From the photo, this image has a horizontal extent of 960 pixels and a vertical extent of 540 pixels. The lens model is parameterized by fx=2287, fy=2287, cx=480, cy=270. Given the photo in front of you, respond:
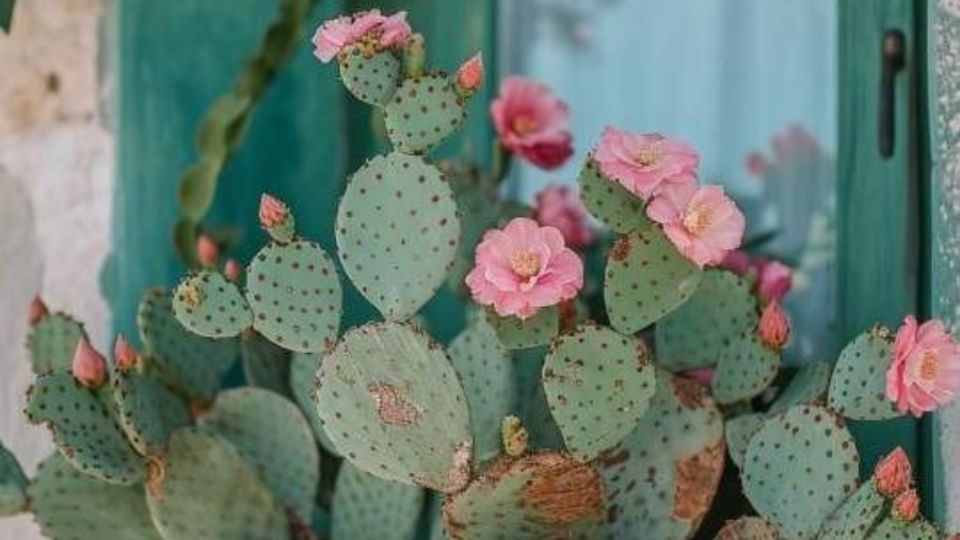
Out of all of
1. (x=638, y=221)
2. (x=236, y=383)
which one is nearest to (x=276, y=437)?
(x=236, y=383)

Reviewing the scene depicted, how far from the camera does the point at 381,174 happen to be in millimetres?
2289

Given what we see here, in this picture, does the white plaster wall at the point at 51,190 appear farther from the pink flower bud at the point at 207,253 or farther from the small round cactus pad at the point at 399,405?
the small round cactus pad at the point at 399,405

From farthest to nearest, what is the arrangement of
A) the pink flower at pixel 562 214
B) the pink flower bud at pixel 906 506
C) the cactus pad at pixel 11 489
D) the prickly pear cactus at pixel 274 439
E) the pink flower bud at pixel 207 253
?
the pink flower at pixel 562 214 → the pink flower bud at pixel 207 253 → the prickly pear cactus at pixel 274 439 → the cactus pad at pixel 11 489 → the pink flower bud at pixel 906 506

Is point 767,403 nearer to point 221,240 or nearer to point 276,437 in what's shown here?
point 276,437

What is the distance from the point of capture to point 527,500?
224cm

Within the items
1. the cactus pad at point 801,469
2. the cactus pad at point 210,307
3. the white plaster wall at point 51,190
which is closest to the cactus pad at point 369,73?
the cactus pad at point 210,307

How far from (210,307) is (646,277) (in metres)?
0.44

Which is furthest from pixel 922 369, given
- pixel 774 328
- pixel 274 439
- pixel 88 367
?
pixel 88 367

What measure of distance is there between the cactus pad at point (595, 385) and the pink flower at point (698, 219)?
11 centimetres

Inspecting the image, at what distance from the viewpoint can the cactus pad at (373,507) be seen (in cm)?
251

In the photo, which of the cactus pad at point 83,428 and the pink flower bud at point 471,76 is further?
the cactus pad at point 83,428

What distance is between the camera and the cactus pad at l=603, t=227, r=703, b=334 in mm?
2307

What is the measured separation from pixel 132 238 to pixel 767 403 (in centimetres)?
85

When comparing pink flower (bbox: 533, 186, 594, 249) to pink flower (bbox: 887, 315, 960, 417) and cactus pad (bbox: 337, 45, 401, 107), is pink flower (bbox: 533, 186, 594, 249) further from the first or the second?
pink flower (bbox: 887, 315, 960, 417)
